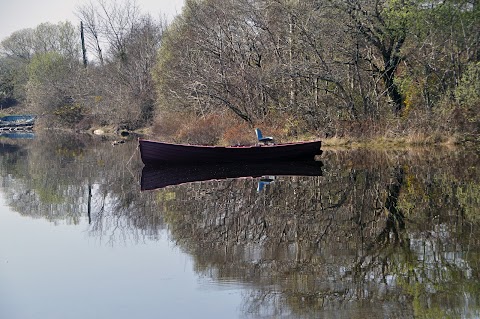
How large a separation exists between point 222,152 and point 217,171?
1.20 metres

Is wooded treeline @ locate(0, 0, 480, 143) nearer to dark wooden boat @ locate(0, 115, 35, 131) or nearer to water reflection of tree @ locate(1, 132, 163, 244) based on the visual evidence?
water reflection of tree @ locate(1, 132, 163, 244)

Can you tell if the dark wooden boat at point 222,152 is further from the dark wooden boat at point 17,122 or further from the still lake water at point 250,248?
the dark wooden boat at point 17,122

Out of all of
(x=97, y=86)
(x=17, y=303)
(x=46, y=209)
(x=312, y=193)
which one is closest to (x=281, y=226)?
(x=312, y=193)

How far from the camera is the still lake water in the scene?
6.91m

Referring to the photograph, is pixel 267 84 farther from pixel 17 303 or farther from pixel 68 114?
pixel 68 114

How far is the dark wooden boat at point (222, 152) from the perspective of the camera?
20844mm

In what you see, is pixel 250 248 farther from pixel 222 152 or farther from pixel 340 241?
pixel 222 152

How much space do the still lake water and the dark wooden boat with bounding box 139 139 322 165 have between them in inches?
135

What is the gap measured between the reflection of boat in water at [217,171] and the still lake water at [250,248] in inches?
36.2

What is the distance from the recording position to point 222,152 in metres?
21.0

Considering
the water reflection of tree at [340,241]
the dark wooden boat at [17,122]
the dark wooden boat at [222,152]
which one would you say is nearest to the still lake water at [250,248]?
the water reflection of tree at [340,241]

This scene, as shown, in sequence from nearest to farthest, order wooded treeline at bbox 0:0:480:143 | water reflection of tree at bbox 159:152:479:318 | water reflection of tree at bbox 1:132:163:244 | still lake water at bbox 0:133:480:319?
water reflection of tree at bbox 159:152:479:318
still lake water at bbox 0:133:480:319
water reflection of tree at bbox 1:132:163:244
wooded treeline at bbox 0:0:480:143

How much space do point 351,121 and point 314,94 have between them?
1.88m

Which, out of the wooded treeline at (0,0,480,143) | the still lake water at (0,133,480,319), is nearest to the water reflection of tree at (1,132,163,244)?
the still lake water at (0,133,480,319)
